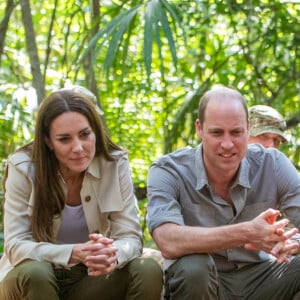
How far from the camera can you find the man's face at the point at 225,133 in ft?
11.0

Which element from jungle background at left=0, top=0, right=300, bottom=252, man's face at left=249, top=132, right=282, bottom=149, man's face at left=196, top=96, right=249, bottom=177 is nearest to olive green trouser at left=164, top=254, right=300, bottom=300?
man's face at left=196, top=96, right=249, bottom=177

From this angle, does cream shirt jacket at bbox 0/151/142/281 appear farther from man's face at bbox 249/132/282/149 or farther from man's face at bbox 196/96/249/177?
man's face at bbox 249/132/282/149

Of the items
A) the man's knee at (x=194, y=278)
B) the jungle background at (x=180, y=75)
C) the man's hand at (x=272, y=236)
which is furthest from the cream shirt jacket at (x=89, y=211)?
the jungle background at (x=180, y=75)

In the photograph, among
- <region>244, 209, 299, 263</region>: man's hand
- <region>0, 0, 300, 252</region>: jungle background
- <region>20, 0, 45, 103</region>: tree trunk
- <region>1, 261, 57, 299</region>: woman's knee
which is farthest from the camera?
<region>0, 0, 300, 252</region>: jungle background

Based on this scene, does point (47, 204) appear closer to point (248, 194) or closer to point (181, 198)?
point (181, 198)

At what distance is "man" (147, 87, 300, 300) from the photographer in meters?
3.29

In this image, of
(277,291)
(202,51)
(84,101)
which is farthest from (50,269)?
(202,51)

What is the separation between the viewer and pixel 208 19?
6.15 m

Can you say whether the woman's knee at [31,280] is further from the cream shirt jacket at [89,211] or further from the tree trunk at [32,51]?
the tree trunk at [32,51]

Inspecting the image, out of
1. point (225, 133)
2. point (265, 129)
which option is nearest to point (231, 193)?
point (225, 133)

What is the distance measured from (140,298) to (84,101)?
93 centimetres

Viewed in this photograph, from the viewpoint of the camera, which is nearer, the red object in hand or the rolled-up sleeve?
the red object in hand

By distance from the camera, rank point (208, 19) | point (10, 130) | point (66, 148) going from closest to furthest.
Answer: point (66, 148)
point (10, 130)
point (208, 19)

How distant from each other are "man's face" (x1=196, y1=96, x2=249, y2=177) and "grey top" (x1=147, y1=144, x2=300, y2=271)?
100mm
